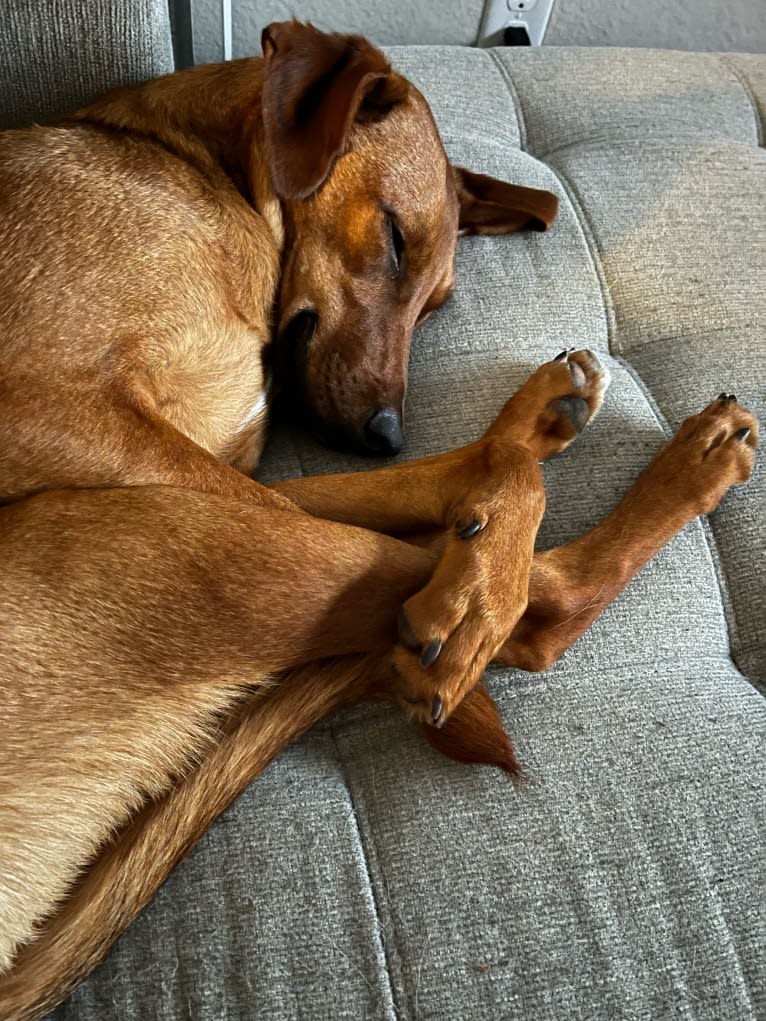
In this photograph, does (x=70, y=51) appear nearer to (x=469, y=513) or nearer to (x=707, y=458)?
(x=469, y=513)

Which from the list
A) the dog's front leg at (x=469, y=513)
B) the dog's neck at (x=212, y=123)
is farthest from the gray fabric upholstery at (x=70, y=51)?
the dog's front leg at (x=469, y=513)

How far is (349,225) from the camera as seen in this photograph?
166 cm

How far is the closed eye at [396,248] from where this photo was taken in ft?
5.68

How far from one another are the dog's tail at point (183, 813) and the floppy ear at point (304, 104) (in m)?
0.88

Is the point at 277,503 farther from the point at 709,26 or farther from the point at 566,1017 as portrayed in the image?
the point at 709,26

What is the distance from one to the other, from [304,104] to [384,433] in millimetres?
625

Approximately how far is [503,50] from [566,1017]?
2748 millimetres

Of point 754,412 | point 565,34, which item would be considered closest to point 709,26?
point 565,34

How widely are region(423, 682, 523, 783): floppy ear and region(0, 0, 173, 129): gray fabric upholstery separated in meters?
1.54

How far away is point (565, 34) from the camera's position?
3480 millimetres

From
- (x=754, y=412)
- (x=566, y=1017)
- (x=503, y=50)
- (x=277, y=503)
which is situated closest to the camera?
(x=566, y=1017)

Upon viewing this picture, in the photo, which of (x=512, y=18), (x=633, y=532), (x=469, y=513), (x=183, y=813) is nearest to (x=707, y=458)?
(x=633, y=532)

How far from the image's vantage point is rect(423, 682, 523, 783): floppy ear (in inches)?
46.4

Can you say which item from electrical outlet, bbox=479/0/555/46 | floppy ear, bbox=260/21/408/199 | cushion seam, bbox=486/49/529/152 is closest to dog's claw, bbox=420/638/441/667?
floppy ear, bbox=260/21/408/199
